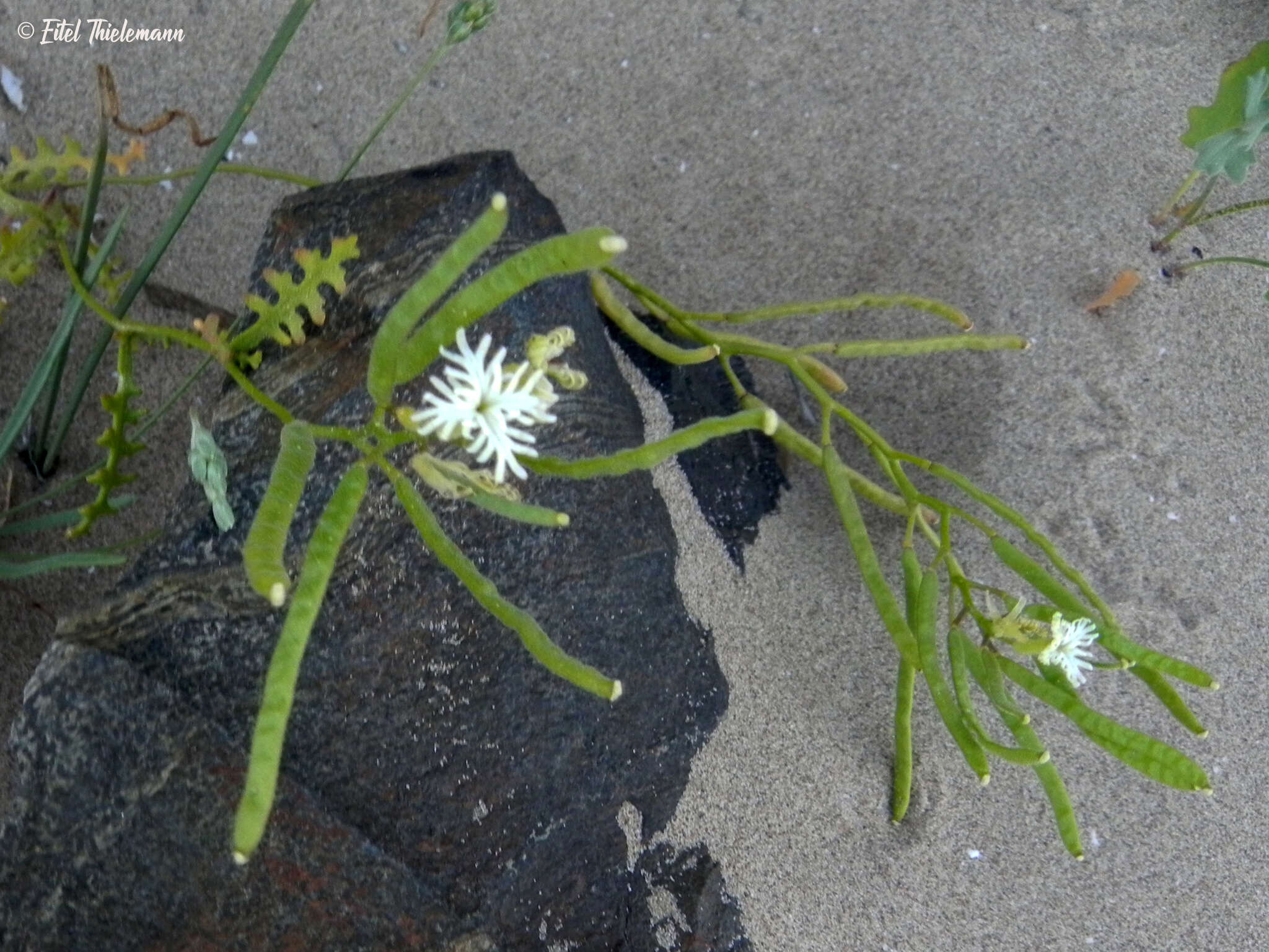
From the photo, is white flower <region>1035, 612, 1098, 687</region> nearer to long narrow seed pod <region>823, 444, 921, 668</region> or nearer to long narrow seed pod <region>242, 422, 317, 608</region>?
long narrow seed pod <region>823, 444, 921, 668</region>

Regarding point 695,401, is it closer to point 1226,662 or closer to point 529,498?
point 529,498

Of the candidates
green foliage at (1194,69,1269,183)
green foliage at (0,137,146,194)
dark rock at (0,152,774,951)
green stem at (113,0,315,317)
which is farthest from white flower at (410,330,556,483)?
green foliage at (1194,69,1269,183)

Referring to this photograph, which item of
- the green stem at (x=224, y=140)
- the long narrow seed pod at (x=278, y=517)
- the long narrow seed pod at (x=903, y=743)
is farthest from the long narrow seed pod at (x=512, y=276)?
the long narrow seed pod at (x=903, y=743)

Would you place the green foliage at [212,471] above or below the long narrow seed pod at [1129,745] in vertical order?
above

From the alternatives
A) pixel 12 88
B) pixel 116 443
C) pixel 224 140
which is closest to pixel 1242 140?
pixel 224 140

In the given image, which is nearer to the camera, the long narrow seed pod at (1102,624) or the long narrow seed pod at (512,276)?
the long narrow seed pod at (512,276)

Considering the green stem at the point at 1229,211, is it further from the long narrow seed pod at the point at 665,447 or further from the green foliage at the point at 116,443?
the green foliage at the point at 116,443
